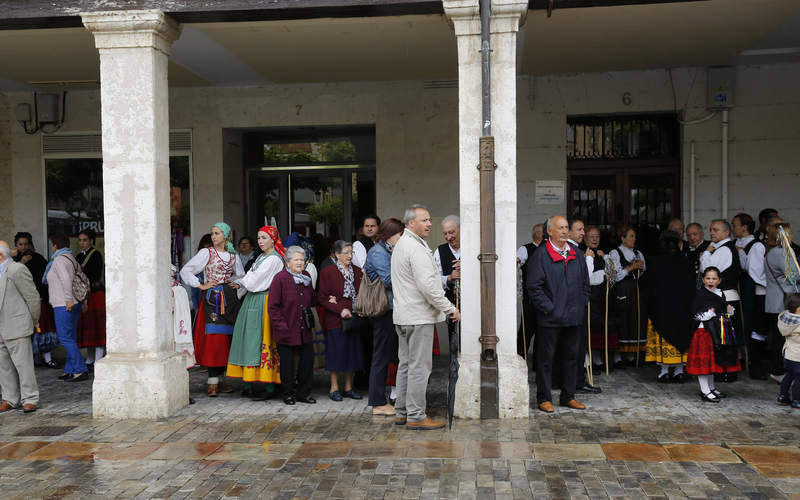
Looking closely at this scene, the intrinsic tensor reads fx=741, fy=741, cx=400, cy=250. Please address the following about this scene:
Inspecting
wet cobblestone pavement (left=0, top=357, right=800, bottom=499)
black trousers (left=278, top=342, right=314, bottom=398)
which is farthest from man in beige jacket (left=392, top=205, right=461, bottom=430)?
black trousers (left=278, top=342, right=314, bottom=398)

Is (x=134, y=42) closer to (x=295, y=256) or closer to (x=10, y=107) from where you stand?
(x=295, y=256)

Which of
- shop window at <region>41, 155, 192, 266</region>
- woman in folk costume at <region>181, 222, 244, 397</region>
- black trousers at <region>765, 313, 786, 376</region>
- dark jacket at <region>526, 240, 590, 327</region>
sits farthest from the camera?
shop window at <region>41, 155, 192, 266</region>

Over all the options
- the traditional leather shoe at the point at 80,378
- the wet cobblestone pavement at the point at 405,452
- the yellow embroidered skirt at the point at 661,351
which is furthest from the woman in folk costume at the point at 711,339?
the traditional leather shoe at the point at 80,378

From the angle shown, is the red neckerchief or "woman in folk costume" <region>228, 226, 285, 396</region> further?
"woman in folk costume" <region>228, 226, 285, 396</region>

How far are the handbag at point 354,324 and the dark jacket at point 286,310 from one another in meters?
0.40

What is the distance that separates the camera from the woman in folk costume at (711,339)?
7168 mm

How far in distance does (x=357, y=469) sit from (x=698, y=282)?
4305 mm

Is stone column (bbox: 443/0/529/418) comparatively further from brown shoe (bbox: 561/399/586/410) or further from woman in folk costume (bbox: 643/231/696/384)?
woman in folk costume (bbox: 643/231/696/384)

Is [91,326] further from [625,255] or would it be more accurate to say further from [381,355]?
[625,255]

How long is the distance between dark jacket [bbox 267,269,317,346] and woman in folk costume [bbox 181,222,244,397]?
2.09ft

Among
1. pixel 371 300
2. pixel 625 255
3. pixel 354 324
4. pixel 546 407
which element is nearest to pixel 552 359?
pixel 546 407

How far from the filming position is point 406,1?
6.68 meters

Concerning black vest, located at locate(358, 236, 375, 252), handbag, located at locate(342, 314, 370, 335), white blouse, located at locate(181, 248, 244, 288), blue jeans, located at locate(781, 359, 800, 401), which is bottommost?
blue jeans, located at locate(781, 359, 800, 401)

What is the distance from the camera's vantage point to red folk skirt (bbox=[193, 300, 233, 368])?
24.9 ft
